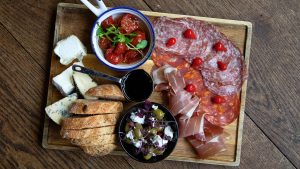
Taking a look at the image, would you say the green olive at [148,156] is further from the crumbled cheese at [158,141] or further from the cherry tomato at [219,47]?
the cherry tomato at [219,47]

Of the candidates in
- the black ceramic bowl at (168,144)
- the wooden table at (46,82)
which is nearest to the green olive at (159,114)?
the black ceramic bowl at (168,144)

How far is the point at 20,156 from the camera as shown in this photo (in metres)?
1.82

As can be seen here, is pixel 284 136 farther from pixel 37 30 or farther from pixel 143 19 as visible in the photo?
pixel 37 30

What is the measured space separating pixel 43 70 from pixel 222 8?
0.80m

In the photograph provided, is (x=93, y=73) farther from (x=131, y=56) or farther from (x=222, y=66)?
(x=222, y=66)

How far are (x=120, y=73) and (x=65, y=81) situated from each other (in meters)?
0.22

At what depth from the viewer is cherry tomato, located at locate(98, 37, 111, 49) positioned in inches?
69.1

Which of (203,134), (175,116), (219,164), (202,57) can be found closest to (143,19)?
(202,57)

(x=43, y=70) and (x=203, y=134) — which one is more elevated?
(x=43, y=70)

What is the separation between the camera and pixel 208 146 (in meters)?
1.75

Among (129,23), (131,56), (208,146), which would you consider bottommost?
(208,146)

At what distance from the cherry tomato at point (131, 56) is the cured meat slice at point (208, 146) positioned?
39 centimetres

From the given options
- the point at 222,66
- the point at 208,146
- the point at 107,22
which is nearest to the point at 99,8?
the point at 107,22

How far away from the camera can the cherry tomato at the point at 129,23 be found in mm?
1736
